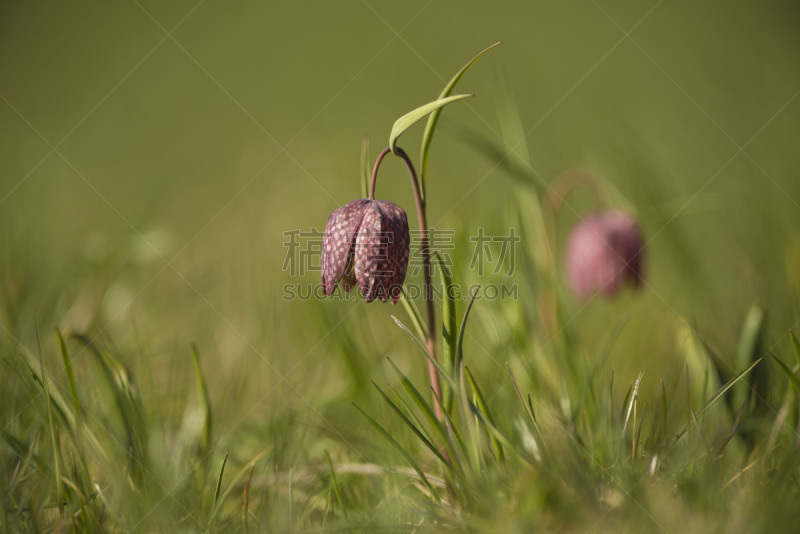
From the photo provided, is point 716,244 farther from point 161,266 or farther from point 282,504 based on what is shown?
point 161,266

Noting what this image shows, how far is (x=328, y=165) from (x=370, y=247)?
2632mm

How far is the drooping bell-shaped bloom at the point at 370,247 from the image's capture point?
1.21 metres

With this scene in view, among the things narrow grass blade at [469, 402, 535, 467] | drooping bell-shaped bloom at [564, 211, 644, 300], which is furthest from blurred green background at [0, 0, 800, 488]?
narrow grass blade at [469, 402, 535, 467]

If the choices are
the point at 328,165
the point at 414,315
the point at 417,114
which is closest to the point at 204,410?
the point at 414,315

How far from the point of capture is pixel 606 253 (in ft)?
6.36

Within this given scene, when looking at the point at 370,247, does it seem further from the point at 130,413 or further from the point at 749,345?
the point at 749,345

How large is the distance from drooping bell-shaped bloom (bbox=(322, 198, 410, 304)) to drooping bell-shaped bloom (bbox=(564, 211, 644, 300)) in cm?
92

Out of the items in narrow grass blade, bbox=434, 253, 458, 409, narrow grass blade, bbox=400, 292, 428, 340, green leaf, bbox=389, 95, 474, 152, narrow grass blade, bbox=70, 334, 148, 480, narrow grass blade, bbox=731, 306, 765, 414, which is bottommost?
narrow grass blade, bbox=70, 334, 148, 480

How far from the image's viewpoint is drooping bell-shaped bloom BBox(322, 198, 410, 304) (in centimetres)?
121

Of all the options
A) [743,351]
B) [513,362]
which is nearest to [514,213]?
[513,362]

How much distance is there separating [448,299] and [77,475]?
2.45 ft

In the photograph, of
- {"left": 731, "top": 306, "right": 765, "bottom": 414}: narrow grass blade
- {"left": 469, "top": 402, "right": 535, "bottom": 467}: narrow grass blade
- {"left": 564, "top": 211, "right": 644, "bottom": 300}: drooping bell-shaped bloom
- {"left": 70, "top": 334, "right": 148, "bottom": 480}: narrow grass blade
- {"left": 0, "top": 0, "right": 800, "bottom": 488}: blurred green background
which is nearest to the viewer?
{"left": 469, "top": 402, "right": 535, "bottom": 467}: narrow grass blade

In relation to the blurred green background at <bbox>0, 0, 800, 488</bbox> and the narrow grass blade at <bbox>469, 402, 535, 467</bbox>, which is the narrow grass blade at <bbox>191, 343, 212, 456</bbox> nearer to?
the blurred green background at <bbox>0, 0, 800, 488</bbox>

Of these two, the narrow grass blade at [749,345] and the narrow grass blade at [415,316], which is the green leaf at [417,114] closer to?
the narrow grass blade at [415,316]
